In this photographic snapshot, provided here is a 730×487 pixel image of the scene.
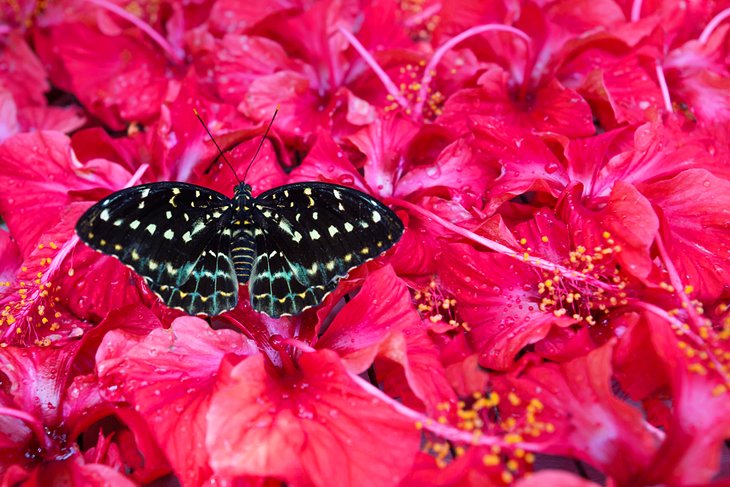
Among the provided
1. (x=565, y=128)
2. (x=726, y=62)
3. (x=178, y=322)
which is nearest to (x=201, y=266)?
(x=178, y=322)

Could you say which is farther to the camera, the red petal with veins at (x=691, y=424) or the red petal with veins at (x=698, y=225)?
the red petal with veins at (x=698, y=225)

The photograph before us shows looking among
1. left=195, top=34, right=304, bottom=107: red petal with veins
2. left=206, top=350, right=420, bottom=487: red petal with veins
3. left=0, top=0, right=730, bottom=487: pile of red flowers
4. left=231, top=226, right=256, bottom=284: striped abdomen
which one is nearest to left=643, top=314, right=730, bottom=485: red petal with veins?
left=0, top=0, right=730, bottom=487: pile of red flowers

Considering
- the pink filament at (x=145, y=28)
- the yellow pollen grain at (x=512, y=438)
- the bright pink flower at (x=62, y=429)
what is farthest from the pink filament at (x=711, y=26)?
the bright pink flower at (x=62, y=429)

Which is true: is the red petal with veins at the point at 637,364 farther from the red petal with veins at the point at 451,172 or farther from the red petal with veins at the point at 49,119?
the red petal with veins at the point at 49,119

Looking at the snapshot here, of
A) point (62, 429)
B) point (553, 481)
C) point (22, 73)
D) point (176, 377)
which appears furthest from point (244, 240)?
point (22, 73)

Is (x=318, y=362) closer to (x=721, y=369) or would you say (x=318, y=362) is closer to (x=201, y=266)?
(x=201, y=266)

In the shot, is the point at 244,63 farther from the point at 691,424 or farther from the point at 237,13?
the point at 691,424
